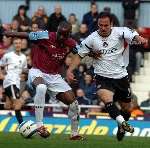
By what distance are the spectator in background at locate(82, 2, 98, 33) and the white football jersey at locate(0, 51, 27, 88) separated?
3.96m

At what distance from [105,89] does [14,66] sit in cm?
618

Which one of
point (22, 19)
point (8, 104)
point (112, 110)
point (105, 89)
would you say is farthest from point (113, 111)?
point (22, 19)

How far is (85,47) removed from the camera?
1409 centimetres

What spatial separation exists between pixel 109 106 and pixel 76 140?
3.34 feet

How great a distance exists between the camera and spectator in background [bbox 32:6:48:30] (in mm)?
22370

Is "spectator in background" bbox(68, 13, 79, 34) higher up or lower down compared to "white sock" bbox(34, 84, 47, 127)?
higher up

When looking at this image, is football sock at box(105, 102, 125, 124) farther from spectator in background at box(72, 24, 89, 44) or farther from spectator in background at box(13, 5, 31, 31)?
spectator in background at box(13, 5, 31, 31)

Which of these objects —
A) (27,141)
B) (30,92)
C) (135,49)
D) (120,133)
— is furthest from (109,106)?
(135,49)

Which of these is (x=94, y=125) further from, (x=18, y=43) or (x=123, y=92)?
(x=123, y=92)

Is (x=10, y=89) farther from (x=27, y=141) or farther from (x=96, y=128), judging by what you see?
(x=27, y=141)

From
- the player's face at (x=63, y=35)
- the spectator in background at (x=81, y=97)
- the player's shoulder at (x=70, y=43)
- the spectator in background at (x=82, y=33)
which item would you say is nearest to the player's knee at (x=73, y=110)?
the player's shoulder at (x=70, y=43)

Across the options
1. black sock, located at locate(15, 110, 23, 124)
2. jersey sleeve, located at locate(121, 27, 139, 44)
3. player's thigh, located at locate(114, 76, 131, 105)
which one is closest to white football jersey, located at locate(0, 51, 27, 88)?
black sock, located at locate(15, 110, 23, 124)

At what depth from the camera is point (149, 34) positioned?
22953mm

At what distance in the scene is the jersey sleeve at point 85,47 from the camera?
1396 cm
